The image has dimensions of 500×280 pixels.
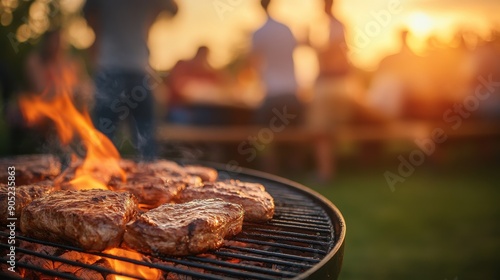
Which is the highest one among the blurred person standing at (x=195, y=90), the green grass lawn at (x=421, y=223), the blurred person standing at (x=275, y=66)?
the blurred person standing at (x=275, y=66)

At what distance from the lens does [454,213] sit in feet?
20.8

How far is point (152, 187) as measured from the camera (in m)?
2.63

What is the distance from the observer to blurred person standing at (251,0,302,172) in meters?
7.47

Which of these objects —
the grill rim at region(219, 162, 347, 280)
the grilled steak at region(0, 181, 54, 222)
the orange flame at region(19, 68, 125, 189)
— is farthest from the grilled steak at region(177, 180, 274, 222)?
the grilled steak at region(0, 181, 54, 222)

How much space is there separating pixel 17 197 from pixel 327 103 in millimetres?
6569

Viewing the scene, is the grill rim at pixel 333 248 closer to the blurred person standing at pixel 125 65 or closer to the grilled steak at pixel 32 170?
the grilled steak at pixel 32 170

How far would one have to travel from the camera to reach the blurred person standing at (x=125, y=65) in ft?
17.2

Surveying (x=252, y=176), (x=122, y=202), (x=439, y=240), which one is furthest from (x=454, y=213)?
(x=122, y=202)

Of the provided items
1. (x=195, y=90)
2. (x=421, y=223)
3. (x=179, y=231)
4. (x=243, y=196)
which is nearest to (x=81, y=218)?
(x=179, y=231)

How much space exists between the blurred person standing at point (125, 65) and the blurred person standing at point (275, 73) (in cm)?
238

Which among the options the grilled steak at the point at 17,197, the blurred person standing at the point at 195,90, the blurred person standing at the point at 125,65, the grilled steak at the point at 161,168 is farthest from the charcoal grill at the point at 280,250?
the blurred person standing at the point at 195,90

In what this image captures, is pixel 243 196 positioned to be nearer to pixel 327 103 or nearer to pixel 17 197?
pixel 17 197

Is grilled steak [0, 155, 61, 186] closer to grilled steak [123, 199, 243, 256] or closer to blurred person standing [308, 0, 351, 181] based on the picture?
grilled steak [123, 199, 243, 256]

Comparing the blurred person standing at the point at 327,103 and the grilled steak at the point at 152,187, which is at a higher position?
the grilled steak at the point at 152,187
